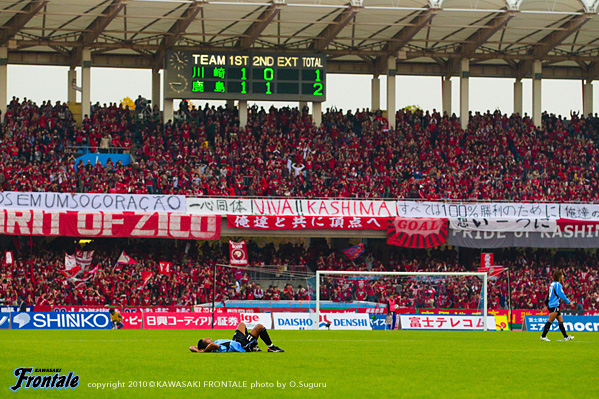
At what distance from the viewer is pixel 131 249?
1732 inches

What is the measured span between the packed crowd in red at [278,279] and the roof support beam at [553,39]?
41.0 feet

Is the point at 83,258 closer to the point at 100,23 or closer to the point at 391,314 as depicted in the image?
the point at 100,23

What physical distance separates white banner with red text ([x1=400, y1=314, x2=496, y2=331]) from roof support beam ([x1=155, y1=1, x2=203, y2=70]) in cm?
1950

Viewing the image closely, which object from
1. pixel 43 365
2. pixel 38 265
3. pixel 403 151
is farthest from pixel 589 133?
pixel 43 365

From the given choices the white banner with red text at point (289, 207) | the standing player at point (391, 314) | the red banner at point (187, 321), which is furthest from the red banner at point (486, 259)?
the red banner at point (187, 321)

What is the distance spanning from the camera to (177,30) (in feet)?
158

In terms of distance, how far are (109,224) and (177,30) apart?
12.2 meters

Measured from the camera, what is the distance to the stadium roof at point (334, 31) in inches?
1795

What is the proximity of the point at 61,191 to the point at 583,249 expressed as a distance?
27.6 meters

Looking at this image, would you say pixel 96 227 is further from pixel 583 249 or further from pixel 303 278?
pixel 583 249

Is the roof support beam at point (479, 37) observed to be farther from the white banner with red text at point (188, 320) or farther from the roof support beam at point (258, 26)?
the white banner with red text at point (188, 320)

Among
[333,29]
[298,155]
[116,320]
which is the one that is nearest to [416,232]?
[298,155]

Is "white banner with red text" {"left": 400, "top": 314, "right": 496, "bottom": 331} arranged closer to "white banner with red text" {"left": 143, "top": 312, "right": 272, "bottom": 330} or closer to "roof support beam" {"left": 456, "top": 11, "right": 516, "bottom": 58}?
"white banner with red text" {"left": 143, "top": 312, "right": 272, "bottom": 330}

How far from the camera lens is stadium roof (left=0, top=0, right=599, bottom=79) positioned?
1795 inches
